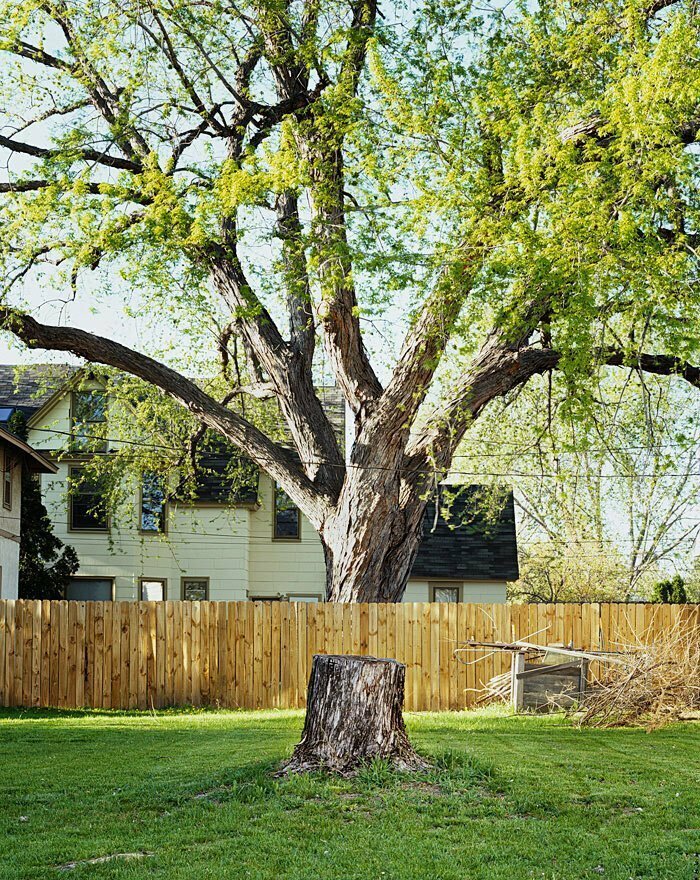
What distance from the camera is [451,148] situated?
44.0ft

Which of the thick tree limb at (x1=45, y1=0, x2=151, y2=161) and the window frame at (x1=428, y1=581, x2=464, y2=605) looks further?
the window frame at (x1=428, y1=581, x2=464, y2=605)

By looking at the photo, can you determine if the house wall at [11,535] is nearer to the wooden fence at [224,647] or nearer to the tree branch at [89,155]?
the wooden fence at [224,647]

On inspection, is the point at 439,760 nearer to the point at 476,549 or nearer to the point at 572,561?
Result: the point at 476,549

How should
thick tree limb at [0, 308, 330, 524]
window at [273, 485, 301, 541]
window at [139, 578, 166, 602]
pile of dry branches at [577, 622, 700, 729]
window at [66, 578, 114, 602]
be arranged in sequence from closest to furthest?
pile of dry branches at [577, 622, 700, 729] → thick tree limb at [0, 308, 330, 524] → window at [66, 578, 114, 602] → window at [139, 578, 166, 602] → window at [273, 485, 301, 541]

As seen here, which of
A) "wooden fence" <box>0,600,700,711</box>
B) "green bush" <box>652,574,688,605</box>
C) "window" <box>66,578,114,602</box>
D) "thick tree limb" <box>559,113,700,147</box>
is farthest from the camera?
"green bush" <box>652,574,688,605</box>

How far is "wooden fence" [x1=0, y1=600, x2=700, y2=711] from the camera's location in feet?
54.3

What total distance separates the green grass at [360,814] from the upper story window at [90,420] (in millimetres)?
9602

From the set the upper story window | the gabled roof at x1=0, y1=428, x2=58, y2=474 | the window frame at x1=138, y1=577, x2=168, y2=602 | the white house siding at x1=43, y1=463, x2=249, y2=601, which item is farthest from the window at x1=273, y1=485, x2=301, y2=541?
the gabled roof at x1=0, y1=428, x2=58, y2=474

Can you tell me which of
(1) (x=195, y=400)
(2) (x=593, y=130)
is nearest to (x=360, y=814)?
(1) (x=195, y=400)

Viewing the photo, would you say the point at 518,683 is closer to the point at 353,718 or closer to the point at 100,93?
the point at 353,718

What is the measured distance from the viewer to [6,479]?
21.2 m

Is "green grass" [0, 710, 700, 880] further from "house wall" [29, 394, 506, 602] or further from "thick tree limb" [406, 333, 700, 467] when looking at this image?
"house wall" [29, 394, 506, 602]

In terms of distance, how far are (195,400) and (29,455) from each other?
7.21 m

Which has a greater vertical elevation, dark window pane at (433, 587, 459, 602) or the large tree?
the large tree
